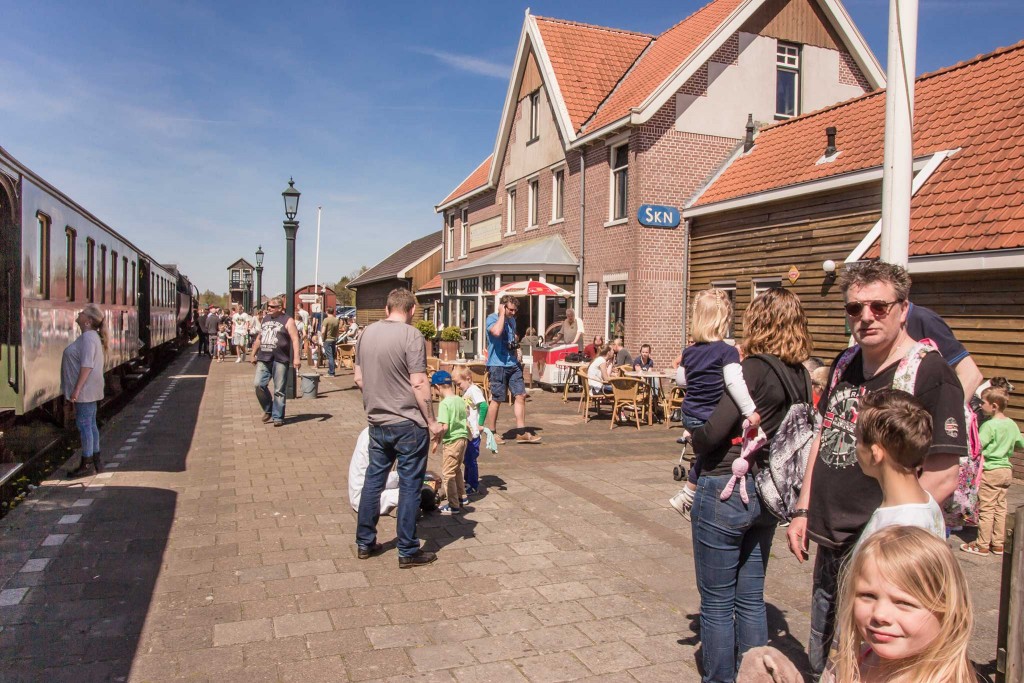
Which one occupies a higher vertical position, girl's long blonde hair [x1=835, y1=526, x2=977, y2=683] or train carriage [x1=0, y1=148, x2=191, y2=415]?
train carriage [x1=0, y1=148, x2=191, y2=415]

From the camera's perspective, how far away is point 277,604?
14.6ft

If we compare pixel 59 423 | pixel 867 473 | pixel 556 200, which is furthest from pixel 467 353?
pixel 867 473

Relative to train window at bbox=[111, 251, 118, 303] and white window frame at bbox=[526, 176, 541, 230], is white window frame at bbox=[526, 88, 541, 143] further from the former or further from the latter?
train window at bbox=[111, 251, 118, 303]

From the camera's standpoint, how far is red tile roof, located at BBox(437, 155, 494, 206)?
1077 inches

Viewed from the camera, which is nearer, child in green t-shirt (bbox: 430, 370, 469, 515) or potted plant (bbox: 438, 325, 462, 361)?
child in green t-shirt (bbox: 430, 370, 469, 515)

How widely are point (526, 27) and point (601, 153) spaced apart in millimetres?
6001

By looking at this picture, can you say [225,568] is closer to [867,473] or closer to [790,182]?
[867,473]

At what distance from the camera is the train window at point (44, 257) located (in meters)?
8.31

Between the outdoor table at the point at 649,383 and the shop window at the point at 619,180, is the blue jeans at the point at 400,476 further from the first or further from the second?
the shop window at the point at 619,180

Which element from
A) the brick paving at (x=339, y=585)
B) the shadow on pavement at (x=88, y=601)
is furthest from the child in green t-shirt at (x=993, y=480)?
the shadow on pavement at (x=88, y=601)

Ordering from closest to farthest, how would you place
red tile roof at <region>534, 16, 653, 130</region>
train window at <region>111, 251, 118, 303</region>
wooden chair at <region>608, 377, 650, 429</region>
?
wooden chair at <region>608, 377, 650, 429</region> < train window at <region>111, 251, 118, 303</region> < red tile roof at <region>534, 16, 653, 130</region>

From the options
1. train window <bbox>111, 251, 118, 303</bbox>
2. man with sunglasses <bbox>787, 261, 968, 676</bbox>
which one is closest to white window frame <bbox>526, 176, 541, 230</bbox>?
train window <bbox>111, 251, 118, 303</bbox>

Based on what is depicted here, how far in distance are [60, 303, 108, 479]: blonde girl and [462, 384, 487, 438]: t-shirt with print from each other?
3.70m

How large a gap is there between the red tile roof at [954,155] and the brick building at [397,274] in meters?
22.7
